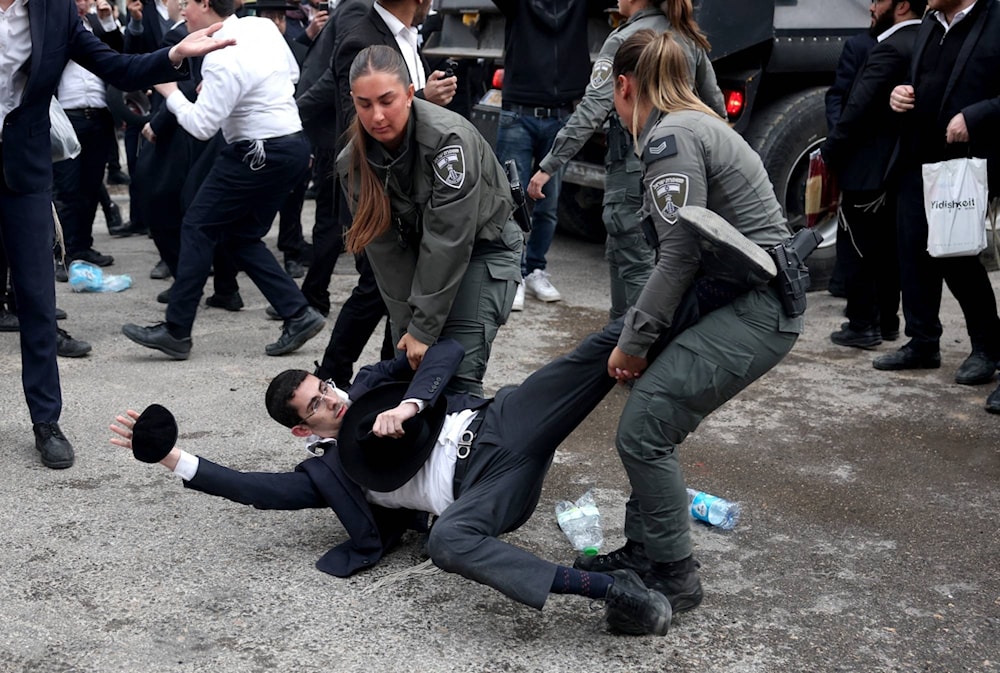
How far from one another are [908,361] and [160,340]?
11.6ft

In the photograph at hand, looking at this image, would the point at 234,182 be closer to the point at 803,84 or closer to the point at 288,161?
the point at 288,161

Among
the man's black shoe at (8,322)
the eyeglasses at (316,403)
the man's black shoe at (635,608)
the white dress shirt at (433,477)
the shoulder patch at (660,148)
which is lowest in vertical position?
the man's black shoe at (8,322)

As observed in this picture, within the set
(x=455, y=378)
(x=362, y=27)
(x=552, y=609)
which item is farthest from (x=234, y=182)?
(x=552, y=609)

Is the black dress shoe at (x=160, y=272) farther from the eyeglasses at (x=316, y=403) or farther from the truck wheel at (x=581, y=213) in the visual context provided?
the eyeglasses at (x=316, y=403)

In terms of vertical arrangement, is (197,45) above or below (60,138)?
above

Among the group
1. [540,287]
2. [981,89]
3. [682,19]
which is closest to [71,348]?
[540,287]

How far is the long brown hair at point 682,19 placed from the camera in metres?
4.89

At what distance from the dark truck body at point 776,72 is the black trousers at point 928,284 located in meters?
1.29

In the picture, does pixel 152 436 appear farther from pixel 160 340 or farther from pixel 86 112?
pixel 86 112

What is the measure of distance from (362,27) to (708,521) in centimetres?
240

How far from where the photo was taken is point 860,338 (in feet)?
19.2

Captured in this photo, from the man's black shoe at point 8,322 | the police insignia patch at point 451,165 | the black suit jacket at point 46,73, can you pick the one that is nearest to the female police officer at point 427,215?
the police insignia patch at point 451,165

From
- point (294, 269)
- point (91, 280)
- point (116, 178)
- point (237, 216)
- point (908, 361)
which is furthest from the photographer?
point (116, 178)

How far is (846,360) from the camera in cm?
567
